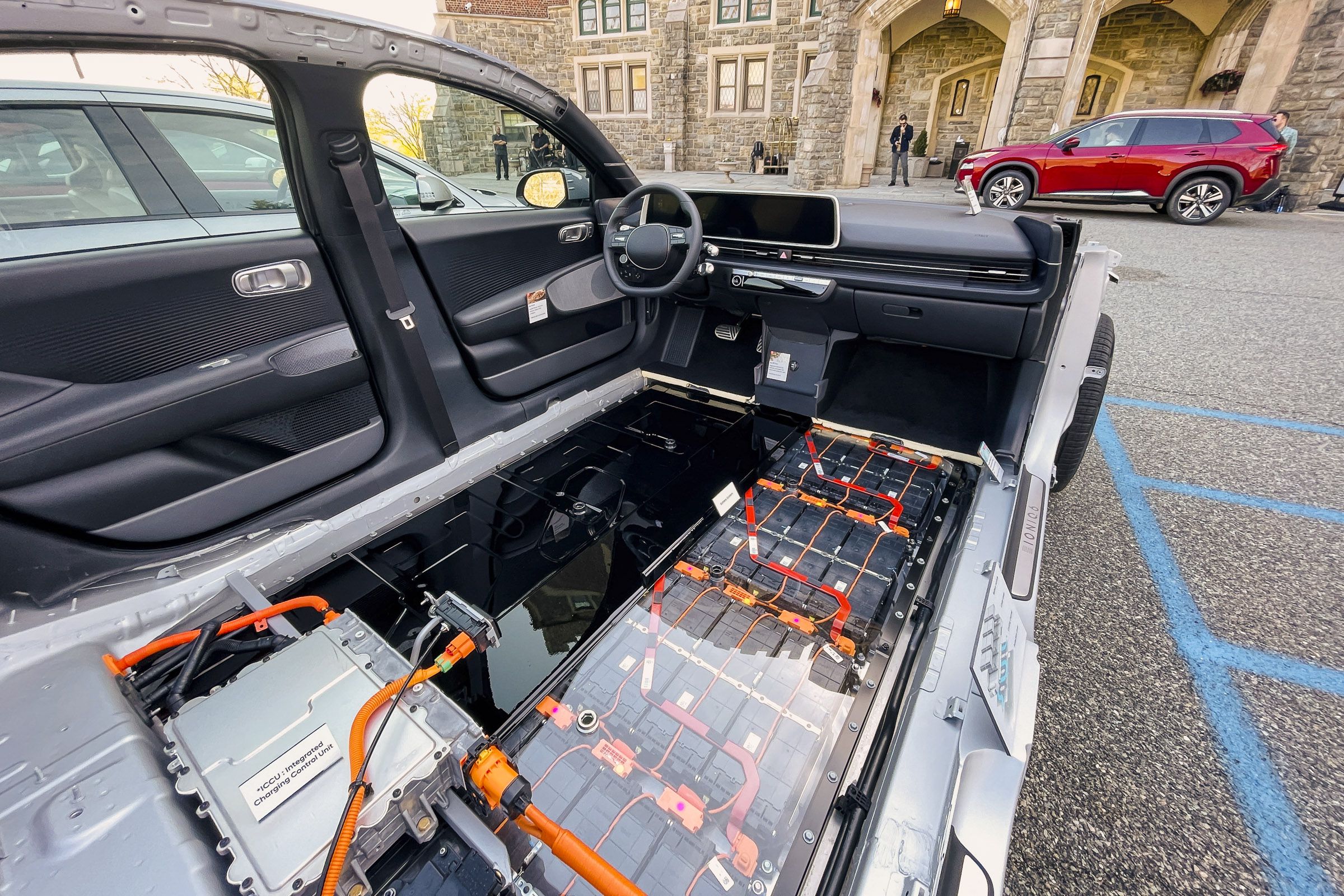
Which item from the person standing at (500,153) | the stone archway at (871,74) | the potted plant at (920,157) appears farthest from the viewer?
the potted plant at (920,157)

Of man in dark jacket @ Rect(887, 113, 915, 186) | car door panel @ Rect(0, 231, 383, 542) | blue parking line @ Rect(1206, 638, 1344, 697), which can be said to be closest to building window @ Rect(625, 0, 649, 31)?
man in dark jacket @ Rect(887, 113, 915, 186)

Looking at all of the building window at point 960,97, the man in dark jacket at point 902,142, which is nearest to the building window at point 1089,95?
the building window at point 960,97

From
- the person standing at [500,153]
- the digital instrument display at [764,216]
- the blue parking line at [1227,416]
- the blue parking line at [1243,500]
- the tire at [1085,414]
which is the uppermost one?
the person standing at [500,153]

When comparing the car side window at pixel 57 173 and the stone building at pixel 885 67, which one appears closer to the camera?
the car side window at pixel 57 173

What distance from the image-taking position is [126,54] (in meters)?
1.28

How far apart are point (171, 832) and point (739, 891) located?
0.95 metres

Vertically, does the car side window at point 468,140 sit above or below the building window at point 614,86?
below

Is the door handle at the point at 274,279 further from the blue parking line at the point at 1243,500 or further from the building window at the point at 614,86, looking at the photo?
the building window at the point at 614,86

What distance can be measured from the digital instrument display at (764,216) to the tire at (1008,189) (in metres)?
8.64

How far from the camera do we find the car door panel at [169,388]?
4.04 ft

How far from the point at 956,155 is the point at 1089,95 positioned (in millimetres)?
4303

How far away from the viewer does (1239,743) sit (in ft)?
A: 5.20

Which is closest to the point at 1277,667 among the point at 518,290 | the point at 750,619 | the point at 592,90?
the point at 750,619

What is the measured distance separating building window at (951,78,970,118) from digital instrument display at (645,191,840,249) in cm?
1801
